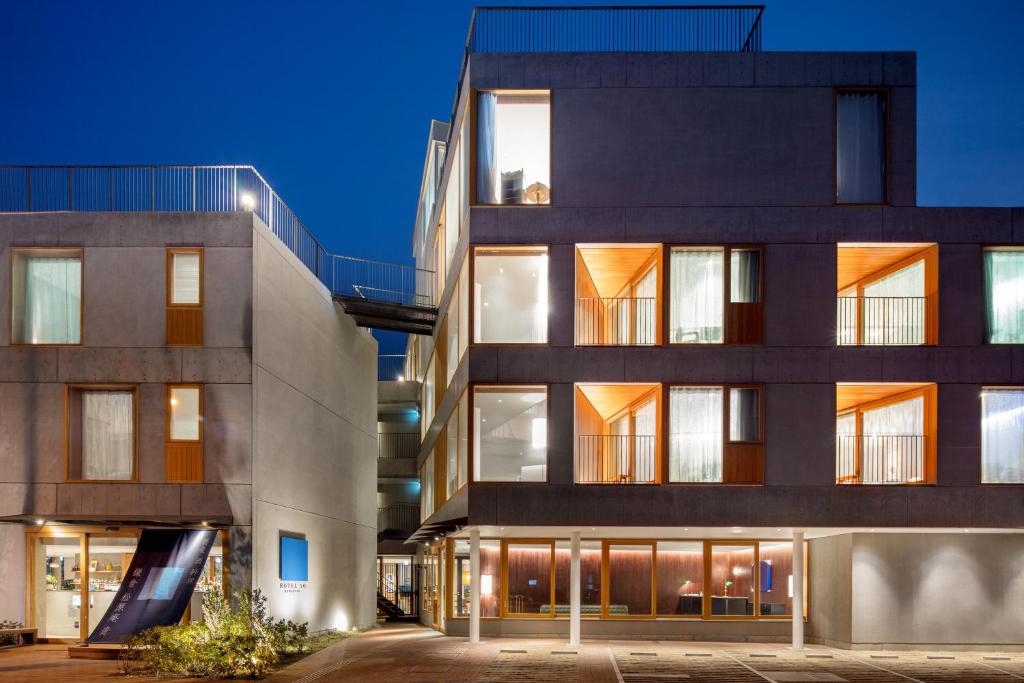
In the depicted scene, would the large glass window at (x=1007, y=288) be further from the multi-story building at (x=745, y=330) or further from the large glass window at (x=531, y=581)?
the large glass window at (x=531, y=581)

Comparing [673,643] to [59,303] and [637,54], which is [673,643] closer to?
[637,54]

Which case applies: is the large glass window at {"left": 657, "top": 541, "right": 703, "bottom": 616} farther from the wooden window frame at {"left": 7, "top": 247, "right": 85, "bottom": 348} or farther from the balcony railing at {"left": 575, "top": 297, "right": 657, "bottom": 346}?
the wooden window frame at {"left": 7, "top": 247, "right": 85, "bottom": 348}

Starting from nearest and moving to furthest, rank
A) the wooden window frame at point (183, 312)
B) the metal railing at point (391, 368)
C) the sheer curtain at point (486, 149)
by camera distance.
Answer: the wooden window frame at point (183, 312)
the sheer curtain at point (486, 149)
the metal railing at point (391, 368)

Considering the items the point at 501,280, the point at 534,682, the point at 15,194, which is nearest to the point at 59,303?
the point at 15,194

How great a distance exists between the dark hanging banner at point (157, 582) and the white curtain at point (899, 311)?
52.0ft

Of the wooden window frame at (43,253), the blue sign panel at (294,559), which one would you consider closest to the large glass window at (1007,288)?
the blue sign panel at (294,559)

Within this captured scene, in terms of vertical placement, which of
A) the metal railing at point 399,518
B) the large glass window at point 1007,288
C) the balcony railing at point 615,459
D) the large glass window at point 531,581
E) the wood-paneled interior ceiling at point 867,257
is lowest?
the metal railing at point 399,518

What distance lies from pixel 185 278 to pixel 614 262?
9923 millimetres

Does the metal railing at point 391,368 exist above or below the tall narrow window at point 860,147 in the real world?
below

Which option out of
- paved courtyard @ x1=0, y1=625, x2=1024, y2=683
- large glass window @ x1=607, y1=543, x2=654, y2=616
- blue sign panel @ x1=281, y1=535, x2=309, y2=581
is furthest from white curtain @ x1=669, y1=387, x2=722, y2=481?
blue sign panel @ x1=281, y1=535, x2=309, y2=581

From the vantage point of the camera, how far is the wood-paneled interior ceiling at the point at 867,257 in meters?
22.2

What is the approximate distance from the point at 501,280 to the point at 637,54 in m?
6.09

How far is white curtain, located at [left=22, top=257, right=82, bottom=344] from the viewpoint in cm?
2223

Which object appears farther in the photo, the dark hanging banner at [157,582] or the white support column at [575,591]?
the white support column at [575,591]
